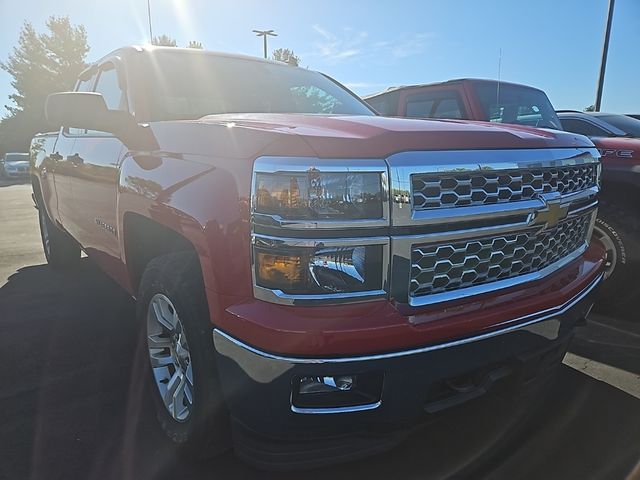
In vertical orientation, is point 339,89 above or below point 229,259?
above

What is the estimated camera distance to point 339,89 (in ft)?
12.4

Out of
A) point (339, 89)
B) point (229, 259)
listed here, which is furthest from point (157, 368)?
point (339, 89)

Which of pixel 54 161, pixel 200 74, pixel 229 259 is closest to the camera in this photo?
pixel 229 259

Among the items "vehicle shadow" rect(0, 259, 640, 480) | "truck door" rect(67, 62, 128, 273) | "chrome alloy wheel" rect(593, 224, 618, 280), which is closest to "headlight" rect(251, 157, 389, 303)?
"vehicle shadow" rect(0, 259, 640, 480)

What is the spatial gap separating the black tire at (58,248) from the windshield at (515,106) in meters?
4.78

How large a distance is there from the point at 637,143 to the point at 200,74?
3.53 meters

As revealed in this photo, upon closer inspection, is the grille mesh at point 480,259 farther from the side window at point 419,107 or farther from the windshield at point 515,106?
the side window at point 419,107

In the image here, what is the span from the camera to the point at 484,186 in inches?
69.2

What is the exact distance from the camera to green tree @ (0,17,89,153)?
38062 millimetres

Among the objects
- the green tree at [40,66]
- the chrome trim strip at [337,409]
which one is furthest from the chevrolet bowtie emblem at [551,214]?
the green tree at [40,66]

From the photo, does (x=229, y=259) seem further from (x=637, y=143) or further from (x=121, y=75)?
(x=637, y=143)

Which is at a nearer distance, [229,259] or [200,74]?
[229,259]

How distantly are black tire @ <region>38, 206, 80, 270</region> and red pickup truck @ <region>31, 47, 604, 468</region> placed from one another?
344 cm

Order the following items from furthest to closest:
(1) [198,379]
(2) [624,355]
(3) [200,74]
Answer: (2) [624,355] < (3) [200,74] < (1) [198,379]
